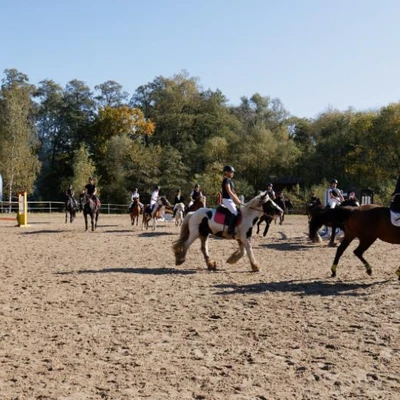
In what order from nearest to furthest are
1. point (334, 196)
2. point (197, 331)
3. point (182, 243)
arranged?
point (197, 331) < point (182, 243) < point (334, 196)

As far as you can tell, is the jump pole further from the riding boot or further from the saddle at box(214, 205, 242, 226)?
the riding boot

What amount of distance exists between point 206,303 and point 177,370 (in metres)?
3.02

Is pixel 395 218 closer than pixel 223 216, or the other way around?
pixel 395 218

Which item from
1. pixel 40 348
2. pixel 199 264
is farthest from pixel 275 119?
pixel 40 348

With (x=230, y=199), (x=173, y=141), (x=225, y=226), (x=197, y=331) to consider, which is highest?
(x=173, y=141)

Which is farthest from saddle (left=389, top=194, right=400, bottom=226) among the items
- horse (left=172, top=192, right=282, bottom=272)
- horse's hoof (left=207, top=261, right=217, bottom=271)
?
horse's hoof (left=207, top=261, right=217, bottom=271)

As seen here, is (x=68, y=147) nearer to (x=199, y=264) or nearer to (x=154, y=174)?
(x=154, y=174)

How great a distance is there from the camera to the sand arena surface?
4785 mm

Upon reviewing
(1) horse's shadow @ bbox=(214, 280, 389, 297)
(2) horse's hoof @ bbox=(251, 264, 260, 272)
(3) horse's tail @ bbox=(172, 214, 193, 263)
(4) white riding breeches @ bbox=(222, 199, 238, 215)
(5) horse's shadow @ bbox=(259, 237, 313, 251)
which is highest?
(4) white riding breeches @ bbox=(222, 199, 238, 215)

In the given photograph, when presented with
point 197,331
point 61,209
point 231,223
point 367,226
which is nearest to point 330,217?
point 367,226

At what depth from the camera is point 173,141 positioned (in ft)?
221

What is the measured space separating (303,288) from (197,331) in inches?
137

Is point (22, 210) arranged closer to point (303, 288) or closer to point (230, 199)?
point (230, 199)

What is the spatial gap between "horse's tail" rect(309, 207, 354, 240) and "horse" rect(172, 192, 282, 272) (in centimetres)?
88
